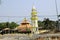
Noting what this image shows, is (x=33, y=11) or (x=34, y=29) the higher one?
(x=33, y=11)

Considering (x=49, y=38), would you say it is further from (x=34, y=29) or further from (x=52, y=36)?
(x=34, y=29)

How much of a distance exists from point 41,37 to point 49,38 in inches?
25.1

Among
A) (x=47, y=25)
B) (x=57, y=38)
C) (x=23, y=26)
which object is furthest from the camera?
(x=47, y=25)

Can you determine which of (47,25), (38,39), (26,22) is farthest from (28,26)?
(38,39)

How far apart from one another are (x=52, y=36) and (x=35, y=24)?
31290 mm

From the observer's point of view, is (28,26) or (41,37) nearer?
(41,37)

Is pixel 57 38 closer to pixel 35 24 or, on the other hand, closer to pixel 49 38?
pixel 49 38

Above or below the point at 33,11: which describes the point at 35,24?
below

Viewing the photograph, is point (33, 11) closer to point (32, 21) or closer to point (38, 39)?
point (32, 21)

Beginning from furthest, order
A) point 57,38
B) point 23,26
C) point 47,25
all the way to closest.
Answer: point 47,25
point 23,26
point 57,38

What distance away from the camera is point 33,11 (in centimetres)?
4375

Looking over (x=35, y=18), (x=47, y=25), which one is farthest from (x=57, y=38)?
(x=47, y=25)

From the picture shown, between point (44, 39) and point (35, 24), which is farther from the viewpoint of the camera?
point (35, 24)

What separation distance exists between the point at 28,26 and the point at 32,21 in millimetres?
1536
